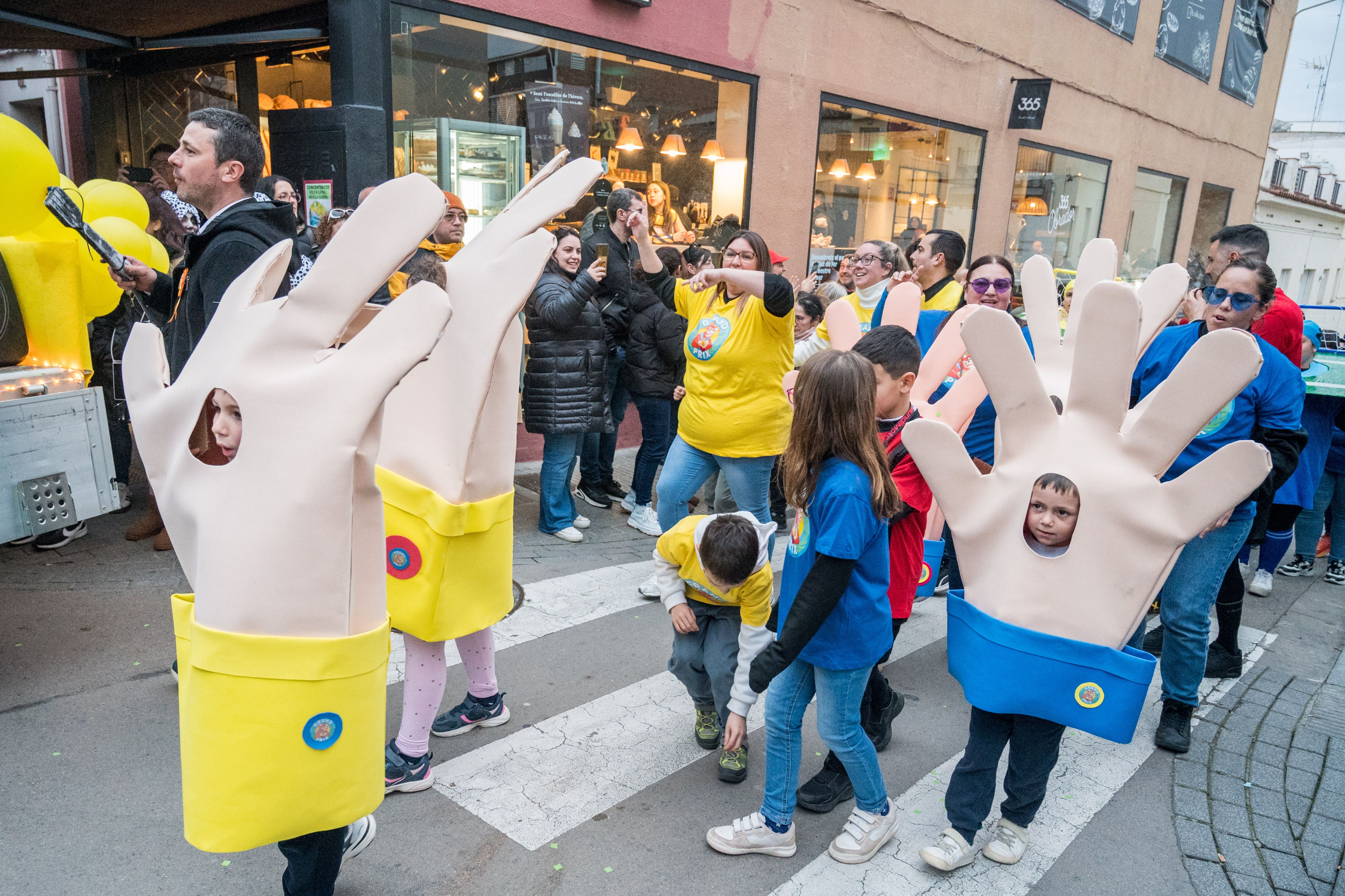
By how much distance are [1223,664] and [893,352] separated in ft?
9.43

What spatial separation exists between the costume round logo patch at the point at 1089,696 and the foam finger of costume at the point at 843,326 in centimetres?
165

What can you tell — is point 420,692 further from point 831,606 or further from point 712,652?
point 831,606

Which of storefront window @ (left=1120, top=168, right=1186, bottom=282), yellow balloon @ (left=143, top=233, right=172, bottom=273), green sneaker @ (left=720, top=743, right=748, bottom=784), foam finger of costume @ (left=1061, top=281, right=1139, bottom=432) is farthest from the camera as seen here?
storefront window @ (left=1120, top=168, right=1186, bottom=282)

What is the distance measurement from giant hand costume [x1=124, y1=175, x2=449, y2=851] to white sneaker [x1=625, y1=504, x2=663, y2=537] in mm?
4039

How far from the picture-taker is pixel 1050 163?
13.8 meters

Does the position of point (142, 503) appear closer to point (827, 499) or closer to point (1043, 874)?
point (827, 499)

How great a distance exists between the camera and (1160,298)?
3113mm

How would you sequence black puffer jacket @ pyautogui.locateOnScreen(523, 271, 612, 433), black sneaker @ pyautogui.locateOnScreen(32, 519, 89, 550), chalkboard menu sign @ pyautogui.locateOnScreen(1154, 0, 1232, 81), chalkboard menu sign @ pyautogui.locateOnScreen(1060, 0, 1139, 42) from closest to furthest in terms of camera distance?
black sneaker @ pyautogui.locateOnScreen(32, 519, 89, 550)
black puffer jacket @ pyautogui.locateOnScreen(523, 271, 612, 433)
chalkboard menu sign @ pyautogui.locateOnScreen(1060, 0, 1139, 42)
chalkboard menu sign @ pyautogui.locateOnScreen(1154, 0, 1232, 81)

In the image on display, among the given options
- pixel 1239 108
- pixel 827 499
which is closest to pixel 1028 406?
pixel 827 499

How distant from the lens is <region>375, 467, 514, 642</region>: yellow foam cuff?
2732 mm

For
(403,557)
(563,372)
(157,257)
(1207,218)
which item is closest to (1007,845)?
(403,557)

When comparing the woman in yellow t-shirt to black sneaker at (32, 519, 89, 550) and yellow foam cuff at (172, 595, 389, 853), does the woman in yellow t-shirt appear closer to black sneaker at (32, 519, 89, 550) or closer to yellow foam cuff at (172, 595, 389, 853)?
yellow foam cuff at (172, 595, 389, 853)

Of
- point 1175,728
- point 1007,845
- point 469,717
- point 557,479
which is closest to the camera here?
point 1007,845

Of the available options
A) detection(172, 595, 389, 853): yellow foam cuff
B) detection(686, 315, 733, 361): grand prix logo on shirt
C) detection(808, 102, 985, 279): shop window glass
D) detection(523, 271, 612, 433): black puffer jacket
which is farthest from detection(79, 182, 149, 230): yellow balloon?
detection(808, 102, 985, 279): shop window glass
